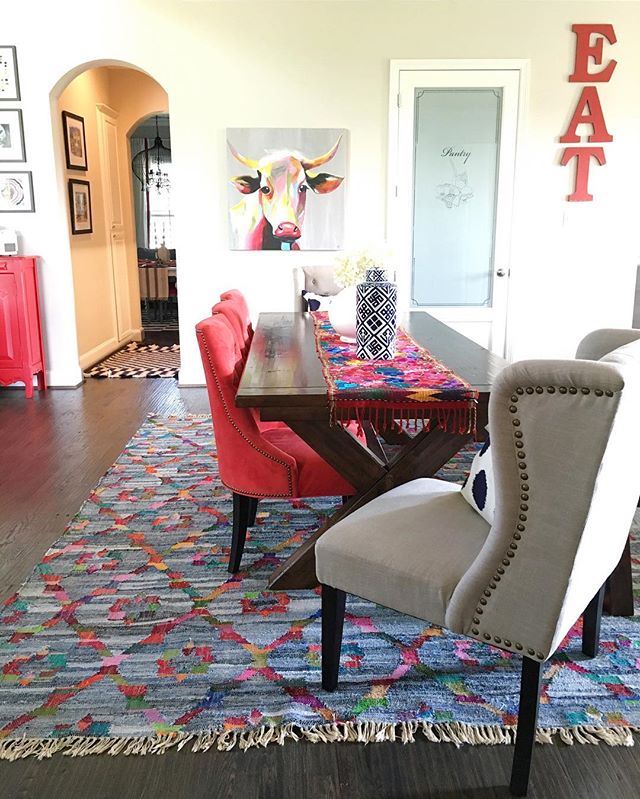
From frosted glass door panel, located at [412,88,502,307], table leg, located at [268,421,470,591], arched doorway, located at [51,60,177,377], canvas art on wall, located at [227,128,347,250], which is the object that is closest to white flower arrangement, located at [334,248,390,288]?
table leg, located at [268,421,470,591]

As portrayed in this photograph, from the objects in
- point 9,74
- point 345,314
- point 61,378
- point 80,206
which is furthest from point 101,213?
point 345,314

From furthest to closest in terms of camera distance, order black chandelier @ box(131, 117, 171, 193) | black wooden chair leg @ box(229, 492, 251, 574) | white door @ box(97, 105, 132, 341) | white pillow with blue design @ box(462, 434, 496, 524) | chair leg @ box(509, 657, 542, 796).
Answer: black chandelier @ box(131, 117, 171, 193)
white door @ box(97, 105, 132, 341)
black wooden chair leg @ box(229, 492, 251, 574)
white pillow with blue design @ box(462, 434, 496, 524)
chair leg @ box(509, 657, 542, 796)

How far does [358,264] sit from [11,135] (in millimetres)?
3564

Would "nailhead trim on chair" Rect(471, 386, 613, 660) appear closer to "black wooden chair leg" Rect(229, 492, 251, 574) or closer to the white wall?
"black wooden chair leg" Rect(229, 492, 251, 574)

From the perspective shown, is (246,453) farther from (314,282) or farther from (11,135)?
(11,135)

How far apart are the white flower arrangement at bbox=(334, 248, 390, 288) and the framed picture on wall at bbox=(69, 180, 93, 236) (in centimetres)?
368

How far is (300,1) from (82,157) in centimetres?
230

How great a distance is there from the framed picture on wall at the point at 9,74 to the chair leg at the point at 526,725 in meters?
5.07

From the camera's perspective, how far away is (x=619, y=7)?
4871 mm

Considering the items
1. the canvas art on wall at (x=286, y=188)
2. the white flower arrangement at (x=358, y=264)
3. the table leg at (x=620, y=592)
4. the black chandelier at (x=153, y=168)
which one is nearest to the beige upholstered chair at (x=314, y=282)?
the canvas art on wall at (x=286, y=188)

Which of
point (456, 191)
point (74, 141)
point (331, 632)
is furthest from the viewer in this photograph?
point (74, 141)

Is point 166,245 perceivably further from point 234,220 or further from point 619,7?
point 619,7

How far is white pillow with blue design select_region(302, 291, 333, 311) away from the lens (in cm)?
427

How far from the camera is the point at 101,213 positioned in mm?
6699
